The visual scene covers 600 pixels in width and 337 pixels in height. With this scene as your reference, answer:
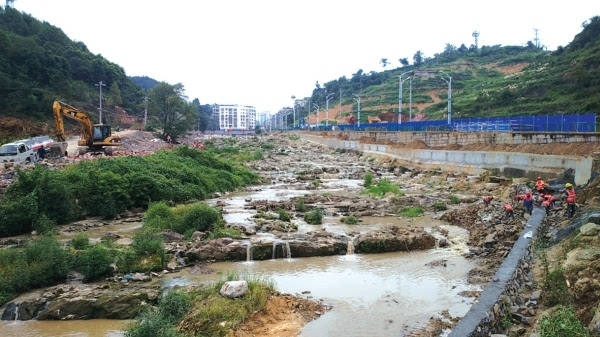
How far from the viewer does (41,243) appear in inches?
626

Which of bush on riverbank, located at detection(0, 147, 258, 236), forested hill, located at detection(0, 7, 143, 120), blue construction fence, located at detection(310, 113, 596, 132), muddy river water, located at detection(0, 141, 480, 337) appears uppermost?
forested hill, located at detection(0, 7, 143, 120)

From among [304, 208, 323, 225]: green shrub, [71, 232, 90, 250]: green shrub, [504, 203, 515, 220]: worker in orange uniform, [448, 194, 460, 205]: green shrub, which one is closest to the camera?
[71, 232, 90, 250]: green shrub

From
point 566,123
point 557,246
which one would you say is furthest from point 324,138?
point 557,246

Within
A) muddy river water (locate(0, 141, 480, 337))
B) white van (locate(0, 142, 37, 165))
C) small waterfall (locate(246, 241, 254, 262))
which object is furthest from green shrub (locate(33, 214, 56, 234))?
white van (locate(0, 142, 37, 165))

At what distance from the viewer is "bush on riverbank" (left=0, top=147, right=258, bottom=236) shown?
72.9 feet

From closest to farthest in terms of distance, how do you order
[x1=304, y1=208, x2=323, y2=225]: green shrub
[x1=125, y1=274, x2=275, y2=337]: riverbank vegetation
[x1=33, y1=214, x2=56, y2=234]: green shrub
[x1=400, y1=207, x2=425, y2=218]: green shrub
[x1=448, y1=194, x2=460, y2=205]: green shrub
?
[x1=125, y1=274, x2=275, y2=337]: riverbank vegetation
[x1=33, y1=214, x2=56, y2=234]: green shrub
[x1=304, y1=208, x2=323, y2=225]: green shrub
[x1=400, y1=207, x2=425, y2=218]: green shrub
[x1=448, y1=194, x2=460, y2=205]: green shrub

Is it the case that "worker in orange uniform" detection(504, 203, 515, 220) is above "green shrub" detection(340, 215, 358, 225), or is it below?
above

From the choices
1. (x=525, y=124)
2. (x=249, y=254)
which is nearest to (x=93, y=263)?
(x=249, y=254)

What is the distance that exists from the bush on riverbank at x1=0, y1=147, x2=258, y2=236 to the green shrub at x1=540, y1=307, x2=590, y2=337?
2118 cm

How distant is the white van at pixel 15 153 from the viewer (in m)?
33.6

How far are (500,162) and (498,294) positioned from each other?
83.9ft

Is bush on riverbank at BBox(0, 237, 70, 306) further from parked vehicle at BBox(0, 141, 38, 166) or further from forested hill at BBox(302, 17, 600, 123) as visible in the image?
forested hill at BBox(302, 17, 600, 123)

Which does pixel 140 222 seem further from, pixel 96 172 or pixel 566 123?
pixel 566 123

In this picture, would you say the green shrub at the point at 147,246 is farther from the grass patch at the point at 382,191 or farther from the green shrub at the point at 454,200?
the green shrub at the point at 454,200
